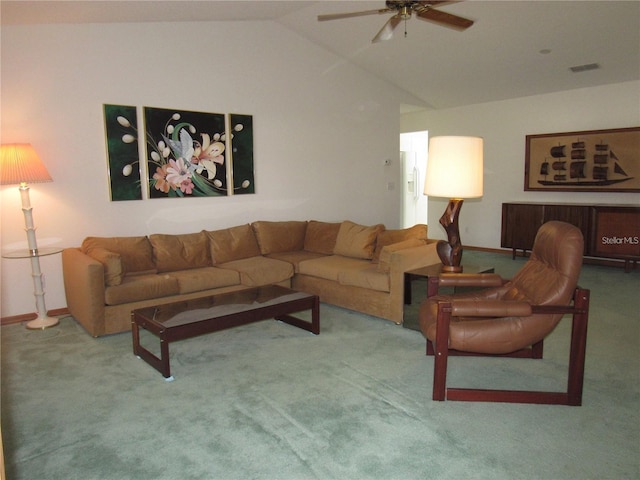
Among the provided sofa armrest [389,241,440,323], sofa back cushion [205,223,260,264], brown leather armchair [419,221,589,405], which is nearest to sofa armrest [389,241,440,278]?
sofa armrest [389,241,440,323]

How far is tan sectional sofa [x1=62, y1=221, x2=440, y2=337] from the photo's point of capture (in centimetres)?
390

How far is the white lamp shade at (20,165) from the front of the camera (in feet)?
12.5

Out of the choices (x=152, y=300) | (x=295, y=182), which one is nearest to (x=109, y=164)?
(x=152, y=300)

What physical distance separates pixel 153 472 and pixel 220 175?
377 centimetres

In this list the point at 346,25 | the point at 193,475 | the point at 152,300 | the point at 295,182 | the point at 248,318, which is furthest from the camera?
the point at 295,182

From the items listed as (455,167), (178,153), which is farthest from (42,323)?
(455,167)

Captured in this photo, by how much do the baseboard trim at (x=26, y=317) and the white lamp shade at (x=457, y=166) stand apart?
3.63 m

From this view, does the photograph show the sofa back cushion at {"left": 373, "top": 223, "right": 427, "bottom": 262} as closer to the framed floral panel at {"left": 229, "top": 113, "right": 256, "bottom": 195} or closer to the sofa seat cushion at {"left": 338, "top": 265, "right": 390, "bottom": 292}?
the sofa seat cushion at {"left": 338, "top": 265, "right": 390, "bottom": 292}

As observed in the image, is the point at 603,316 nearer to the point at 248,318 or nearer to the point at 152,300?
the point at 248,318

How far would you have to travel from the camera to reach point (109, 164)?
15.2ft

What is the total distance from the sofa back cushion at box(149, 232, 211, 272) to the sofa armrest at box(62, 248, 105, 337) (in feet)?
2.33

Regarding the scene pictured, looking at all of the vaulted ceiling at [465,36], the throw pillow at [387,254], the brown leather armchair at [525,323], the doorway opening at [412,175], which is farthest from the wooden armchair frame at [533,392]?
the doorway opening at [412,175]

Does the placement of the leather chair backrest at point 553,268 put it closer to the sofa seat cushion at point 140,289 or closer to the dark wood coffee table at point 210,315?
the dark wood coffee table at point 210,315

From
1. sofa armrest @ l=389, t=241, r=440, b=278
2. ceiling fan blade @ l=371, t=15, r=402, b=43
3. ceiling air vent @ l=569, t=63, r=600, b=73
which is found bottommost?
sofa armrest @ l=389, t=241, r=440, b=278
